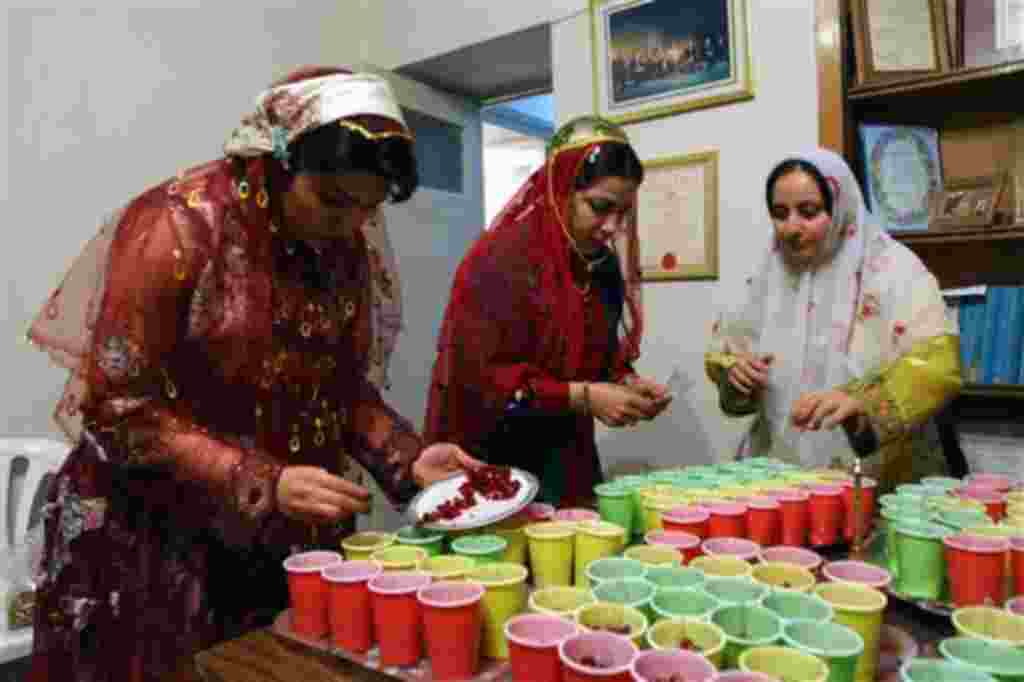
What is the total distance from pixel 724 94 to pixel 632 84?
13.6 inches

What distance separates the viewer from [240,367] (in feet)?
3.52

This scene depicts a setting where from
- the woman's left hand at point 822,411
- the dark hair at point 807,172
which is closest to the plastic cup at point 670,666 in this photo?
the woman's left hand at point 822,411

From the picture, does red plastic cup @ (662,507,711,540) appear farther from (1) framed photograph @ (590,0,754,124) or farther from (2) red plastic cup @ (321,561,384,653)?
(1) framed photograph @ (590,0,754,124)

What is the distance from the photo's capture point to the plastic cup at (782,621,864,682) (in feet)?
2.00

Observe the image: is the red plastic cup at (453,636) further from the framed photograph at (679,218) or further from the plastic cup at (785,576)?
the framed photograph at (679,218)

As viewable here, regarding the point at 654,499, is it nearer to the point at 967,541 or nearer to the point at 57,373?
the point at 967,541

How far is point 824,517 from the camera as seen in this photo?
1056 millimetres

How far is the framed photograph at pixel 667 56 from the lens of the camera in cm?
225

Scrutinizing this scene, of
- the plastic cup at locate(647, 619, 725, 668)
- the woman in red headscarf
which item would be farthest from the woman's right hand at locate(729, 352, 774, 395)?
the plastic cup at locate(647, 619, 725, 668)

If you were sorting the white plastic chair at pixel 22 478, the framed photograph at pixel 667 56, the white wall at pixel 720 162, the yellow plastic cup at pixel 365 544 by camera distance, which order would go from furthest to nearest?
the framed photograph at pixel 667 56 < the white wall at pixel 720 162 < the white plastic chair at pixel 22 478 < the yellow plastic cup at pixel 365 544

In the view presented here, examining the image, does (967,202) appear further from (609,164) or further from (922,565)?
(922,565)

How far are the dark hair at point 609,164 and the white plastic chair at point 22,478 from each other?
1.42 meters

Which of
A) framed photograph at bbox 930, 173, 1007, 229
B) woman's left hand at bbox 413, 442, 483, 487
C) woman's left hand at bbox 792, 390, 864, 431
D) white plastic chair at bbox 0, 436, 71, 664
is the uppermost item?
framed photograph at bbox 930, 173, 1007, 229

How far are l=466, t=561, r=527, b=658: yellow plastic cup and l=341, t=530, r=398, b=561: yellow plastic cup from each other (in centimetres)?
18
